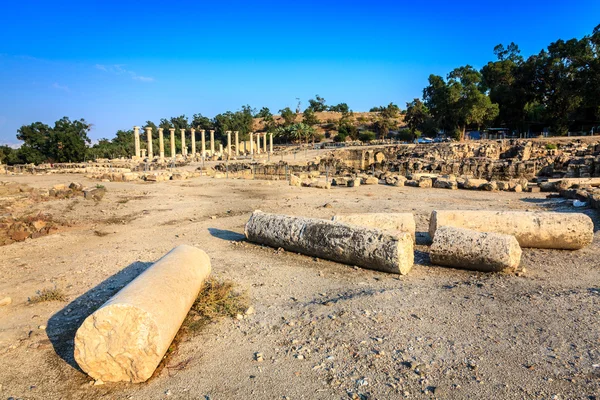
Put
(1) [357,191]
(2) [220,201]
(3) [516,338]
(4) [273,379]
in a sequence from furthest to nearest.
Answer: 1. (1) [357,191]
2. (2) [220,201]
3. (3) [516,338]
4. (4) [273,379]

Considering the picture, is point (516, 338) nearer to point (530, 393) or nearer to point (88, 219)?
point (530, 393)

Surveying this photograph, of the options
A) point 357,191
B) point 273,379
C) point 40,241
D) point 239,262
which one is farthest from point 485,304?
point 357,191

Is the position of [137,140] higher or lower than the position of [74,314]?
higher

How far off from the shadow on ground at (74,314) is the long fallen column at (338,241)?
100 inches

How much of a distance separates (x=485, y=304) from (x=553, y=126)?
52.4 meters

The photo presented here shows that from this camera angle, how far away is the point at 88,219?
37.4 ft

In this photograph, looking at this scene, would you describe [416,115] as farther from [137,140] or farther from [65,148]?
[65,148]

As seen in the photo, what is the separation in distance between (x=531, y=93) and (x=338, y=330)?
56.9 metres

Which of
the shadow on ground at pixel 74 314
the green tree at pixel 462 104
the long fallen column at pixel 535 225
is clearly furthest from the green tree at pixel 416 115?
the shadow on ground at pixel 74 314

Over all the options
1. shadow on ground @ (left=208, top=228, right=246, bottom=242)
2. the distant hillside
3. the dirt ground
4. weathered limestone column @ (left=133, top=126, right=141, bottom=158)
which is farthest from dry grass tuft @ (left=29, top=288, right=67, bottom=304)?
the distant hillside

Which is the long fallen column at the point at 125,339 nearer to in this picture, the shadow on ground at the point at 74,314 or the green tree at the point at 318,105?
the shadow on ground at the point at 74,314

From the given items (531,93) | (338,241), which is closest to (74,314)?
(338,241)

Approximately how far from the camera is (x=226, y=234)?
8.92 meters

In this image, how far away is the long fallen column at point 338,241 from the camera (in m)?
5.87
